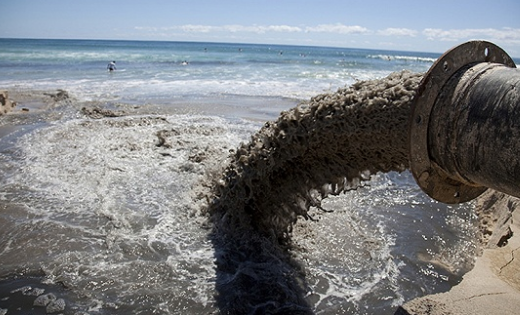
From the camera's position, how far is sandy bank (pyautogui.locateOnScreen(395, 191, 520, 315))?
9.11ft

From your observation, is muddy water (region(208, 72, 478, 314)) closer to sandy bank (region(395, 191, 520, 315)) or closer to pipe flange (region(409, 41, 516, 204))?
pipe flange (region(409, 41, 516, 204))

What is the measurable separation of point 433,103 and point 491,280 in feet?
6.77

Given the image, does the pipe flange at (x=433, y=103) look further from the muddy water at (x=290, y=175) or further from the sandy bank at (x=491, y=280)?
the sandy bank at (x=491, y=280)

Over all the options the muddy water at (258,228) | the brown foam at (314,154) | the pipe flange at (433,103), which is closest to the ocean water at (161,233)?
the muddy water at (258,228)

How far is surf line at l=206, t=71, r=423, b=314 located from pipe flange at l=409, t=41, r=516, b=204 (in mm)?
297

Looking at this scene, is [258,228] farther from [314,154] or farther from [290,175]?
[314,154]

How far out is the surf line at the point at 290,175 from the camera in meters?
2.45

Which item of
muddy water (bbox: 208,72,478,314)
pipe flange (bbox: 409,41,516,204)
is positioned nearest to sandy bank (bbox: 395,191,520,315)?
muddy water (bbox: 208,72,478,314)

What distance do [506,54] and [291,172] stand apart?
1829mm

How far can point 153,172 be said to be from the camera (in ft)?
18.0

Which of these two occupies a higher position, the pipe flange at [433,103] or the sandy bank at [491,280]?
the pipe flange at [433,103]

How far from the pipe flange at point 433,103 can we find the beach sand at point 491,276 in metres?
1.21

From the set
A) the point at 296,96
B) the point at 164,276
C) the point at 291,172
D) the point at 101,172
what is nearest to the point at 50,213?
the point at 101,172

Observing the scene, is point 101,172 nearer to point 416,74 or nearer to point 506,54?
point 416,74
